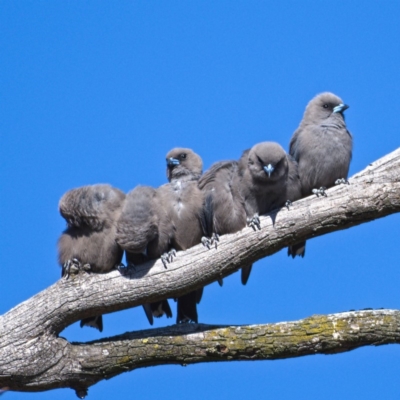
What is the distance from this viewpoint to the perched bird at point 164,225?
7.73 meters

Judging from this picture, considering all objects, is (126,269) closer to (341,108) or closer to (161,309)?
(161,309)

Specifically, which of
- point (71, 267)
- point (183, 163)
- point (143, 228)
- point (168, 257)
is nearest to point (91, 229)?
point (71, 267)

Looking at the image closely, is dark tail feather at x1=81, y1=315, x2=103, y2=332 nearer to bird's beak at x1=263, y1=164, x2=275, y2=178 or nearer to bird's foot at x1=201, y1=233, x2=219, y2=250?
bird's foot at x1=201, y1=233, x2=219, y2=250

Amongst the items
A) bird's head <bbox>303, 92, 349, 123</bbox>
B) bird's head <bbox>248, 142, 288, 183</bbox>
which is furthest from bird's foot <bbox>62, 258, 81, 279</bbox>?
bird's head <bbox>303, 92, 349, 123</bbox>

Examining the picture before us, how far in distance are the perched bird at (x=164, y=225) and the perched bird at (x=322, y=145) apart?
3.78 feet

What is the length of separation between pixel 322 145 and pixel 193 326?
7.93 ft

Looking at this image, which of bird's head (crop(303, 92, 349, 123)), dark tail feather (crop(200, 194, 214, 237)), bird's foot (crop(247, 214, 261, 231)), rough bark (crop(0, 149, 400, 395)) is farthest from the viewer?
bird's head (crop(303, 92, 349, 123))

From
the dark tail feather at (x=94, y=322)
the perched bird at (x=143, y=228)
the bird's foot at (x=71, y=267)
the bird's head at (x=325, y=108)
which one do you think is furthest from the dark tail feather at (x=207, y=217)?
the bird's head at (x=325, y=108)

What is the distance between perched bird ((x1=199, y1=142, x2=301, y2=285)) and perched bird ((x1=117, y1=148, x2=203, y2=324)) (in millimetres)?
192

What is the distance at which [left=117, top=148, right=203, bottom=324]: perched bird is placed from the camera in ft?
25.4

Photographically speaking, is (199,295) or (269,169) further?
(199,295)

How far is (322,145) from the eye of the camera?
27.1 ft

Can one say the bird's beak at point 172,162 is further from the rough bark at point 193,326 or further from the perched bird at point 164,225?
the rough bark at point 193,326

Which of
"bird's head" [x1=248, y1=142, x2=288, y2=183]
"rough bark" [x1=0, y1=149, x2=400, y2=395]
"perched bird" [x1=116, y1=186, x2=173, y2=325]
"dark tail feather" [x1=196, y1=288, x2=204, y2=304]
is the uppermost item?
"bird's head" [x1=248, y1=142, x2=288, y2=183]
